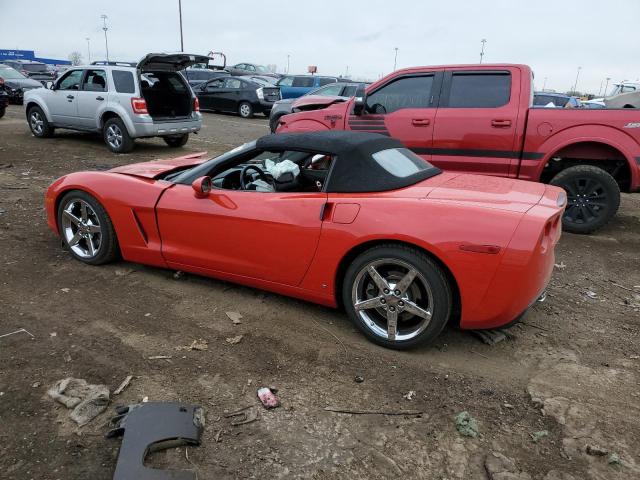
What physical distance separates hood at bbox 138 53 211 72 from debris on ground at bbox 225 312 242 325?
721cm

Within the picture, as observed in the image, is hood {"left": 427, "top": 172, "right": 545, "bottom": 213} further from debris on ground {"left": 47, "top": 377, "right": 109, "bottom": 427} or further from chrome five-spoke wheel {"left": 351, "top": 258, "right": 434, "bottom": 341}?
debris on ground {"left": 47, "top": 377, "right": 109, "bottom": 427}

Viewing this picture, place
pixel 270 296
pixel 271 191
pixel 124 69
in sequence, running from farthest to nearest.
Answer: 1. pixel 124 69
2. pixel 270 296
3. pixel 271 191

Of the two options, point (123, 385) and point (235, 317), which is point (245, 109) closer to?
point (235, 317)

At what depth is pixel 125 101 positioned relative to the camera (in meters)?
9.66

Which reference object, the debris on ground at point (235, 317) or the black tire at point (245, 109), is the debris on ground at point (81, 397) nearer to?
the debris on ground at point (235, 317)

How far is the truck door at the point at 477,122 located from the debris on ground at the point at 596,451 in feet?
14.1

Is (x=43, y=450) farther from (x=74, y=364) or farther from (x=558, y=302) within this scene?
(x=558, y=302)

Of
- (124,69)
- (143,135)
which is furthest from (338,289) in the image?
(124,69)

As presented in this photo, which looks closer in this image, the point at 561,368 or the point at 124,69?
the point at 561,368

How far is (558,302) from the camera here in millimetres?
4004

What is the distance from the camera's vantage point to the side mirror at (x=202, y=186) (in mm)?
3613

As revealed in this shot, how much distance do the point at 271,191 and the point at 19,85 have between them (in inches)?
731

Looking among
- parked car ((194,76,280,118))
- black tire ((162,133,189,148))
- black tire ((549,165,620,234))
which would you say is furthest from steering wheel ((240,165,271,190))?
parked car ((194,76,280,118))

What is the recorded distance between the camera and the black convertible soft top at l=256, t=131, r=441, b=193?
3.29 metres
